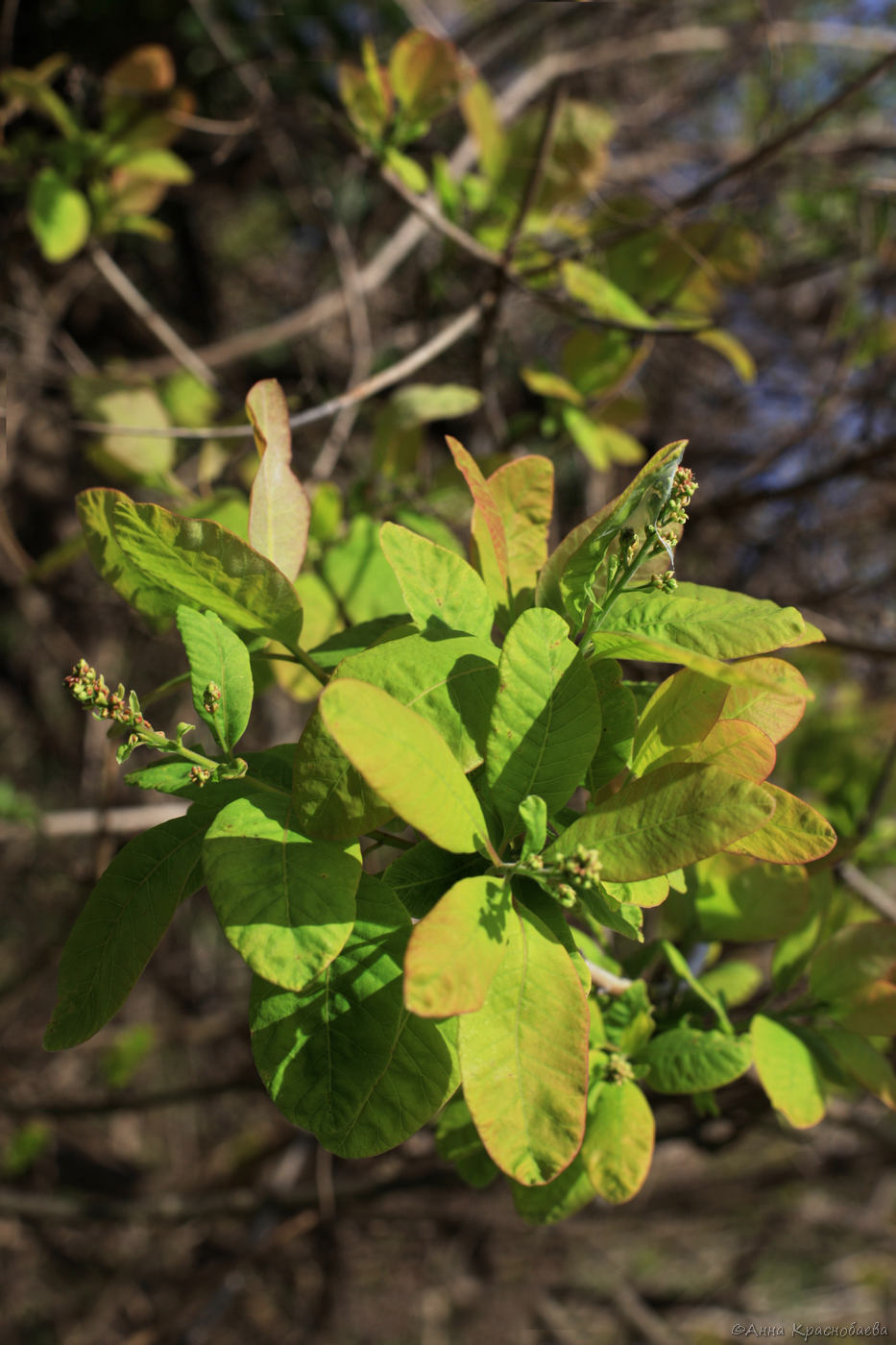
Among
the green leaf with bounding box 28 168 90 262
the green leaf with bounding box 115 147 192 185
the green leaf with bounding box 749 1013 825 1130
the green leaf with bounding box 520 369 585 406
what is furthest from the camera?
the green leaf with bounding box 115 147 192 185

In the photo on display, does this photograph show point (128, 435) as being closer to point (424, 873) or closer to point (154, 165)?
point (154, 165)

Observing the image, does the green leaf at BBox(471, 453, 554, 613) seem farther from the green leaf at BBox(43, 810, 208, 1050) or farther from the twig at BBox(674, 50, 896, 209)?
the twig at BBox(674, 50, 896, 209)

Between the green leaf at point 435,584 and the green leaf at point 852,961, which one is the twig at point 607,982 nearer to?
the green leaf at point 852,961

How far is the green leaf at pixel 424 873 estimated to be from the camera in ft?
2.11

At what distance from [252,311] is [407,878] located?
2.98 meters

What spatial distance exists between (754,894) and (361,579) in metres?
0.55

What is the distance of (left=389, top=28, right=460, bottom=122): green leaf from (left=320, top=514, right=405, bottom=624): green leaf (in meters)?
0.71

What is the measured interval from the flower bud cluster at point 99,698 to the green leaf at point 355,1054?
21 cm

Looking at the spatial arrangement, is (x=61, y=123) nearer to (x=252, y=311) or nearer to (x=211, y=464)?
(x=211, y=464)

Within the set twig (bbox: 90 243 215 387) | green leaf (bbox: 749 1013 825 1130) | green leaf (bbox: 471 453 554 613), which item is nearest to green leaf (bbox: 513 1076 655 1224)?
green leaf (bbox: 749 1013 825 1130)

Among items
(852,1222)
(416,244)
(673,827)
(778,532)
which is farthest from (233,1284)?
(416,244)

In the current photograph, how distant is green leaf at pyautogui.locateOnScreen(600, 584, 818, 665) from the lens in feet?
1.95

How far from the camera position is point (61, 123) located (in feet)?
4.83

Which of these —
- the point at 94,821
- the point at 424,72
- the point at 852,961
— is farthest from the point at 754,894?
the point at 94,821
